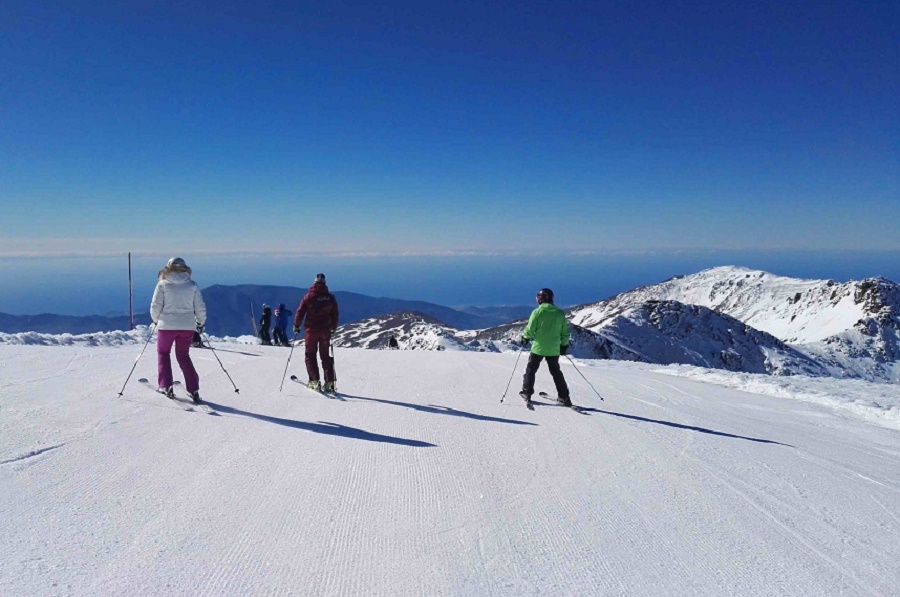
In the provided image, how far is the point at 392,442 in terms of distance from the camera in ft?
22.6

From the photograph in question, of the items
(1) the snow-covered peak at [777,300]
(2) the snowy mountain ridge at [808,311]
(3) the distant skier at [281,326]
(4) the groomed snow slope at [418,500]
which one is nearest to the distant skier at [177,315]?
(4) the groomed snow slope at [418,500]

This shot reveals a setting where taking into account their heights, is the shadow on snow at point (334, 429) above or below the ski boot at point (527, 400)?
above

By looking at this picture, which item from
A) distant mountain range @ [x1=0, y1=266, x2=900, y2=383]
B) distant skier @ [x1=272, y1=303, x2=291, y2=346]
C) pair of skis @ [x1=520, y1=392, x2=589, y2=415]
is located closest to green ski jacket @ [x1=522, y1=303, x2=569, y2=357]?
pair of skis @ [x1=520, y1=392, x2=589, y2=415]

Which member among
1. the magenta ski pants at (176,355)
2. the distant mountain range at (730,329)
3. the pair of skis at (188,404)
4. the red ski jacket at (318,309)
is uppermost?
the red ski jacket at (318,309)

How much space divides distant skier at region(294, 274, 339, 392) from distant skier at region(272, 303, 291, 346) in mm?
15091

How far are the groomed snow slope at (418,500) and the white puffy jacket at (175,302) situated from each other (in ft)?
4.16

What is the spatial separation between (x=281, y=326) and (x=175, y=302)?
17.2m

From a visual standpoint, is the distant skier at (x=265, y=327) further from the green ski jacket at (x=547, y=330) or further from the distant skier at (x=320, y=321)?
the green ski jacket at (x=547, y=330)

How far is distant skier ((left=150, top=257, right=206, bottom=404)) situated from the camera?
819 centimetres

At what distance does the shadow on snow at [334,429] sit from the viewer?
6926mm

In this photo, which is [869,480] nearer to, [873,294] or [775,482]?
[775,482]

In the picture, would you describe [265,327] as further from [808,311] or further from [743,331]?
[808,311]

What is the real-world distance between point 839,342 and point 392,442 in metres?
104

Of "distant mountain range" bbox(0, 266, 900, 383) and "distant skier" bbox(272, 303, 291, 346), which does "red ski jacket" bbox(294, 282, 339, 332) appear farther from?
"distant mountain range" bbox(0, 266, 900, 383)
